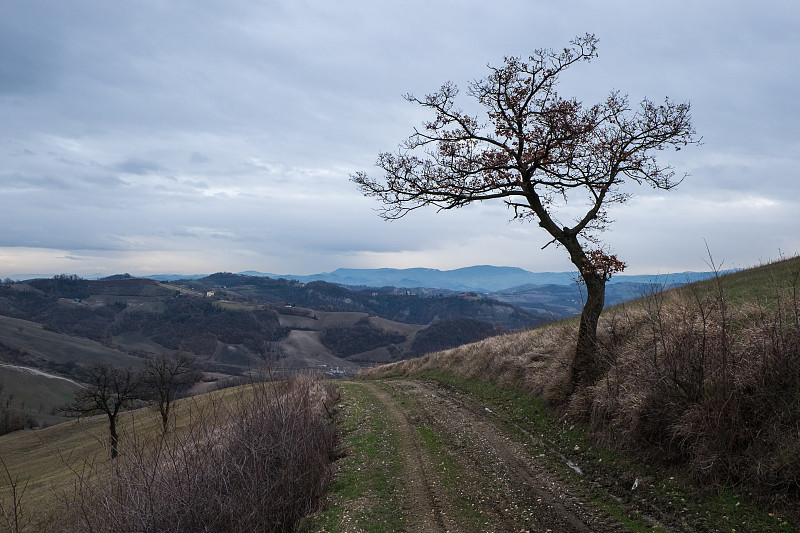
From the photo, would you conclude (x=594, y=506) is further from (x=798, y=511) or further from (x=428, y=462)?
(x=428, y=462)

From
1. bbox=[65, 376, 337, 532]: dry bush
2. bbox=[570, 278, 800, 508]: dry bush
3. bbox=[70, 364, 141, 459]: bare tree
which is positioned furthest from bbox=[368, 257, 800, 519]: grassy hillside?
bbox=[70, 364, 141, 459]: bare tree

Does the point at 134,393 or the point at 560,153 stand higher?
the point at 560,153

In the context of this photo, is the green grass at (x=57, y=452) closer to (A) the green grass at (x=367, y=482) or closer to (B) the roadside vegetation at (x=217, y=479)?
(B) the roadside vegetation at (x=217, y=479)

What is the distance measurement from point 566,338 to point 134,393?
133ft

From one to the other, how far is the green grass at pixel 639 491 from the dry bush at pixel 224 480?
4986 mm

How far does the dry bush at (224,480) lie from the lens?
279 inches

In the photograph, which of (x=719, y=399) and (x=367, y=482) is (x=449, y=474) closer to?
(x=367, y=482)

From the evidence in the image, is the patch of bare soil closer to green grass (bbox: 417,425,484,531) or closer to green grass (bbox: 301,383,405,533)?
green grass (bbox: 417,425,484,531)

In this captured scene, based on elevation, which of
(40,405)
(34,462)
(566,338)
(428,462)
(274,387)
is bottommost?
(40,405)

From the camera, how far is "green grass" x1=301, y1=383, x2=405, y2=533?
7166mm

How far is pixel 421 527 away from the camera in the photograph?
678cm

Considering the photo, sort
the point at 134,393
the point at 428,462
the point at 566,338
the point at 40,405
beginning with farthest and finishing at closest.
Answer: the point at 40,405, the point at 134,393, the point at 566,338, the point at 428,462

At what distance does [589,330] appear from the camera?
1113 cm

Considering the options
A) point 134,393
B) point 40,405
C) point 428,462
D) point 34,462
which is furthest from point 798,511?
point 40,405
